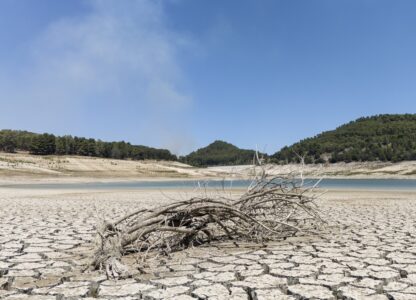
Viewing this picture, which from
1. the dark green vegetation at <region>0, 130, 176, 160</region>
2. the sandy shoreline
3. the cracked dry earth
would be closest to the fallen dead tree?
the cracked dry earth

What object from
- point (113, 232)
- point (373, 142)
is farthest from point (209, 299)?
point (373, 142)

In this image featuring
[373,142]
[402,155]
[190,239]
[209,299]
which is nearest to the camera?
[209,299]

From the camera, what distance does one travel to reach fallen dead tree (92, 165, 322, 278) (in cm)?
518

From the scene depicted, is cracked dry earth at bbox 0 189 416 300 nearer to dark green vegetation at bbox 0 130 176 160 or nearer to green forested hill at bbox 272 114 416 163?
green forested hill at bbox 272 114 416 163

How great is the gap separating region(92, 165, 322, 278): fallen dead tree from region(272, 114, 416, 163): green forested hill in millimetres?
72030

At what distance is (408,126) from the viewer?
349ft

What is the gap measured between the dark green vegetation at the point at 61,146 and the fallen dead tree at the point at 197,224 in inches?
3666

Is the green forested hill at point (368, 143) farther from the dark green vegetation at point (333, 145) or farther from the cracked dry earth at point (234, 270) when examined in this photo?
the cracked dry earth at point (234, 270)

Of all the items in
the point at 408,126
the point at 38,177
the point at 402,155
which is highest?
the point at 408,126

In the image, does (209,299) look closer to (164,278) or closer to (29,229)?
(164,278)

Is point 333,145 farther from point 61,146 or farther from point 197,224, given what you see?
point 197,224

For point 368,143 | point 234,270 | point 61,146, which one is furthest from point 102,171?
point 234,270

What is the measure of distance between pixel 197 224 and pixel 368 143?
100 meters

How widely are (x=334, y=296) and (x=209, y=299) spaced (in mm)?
1094
